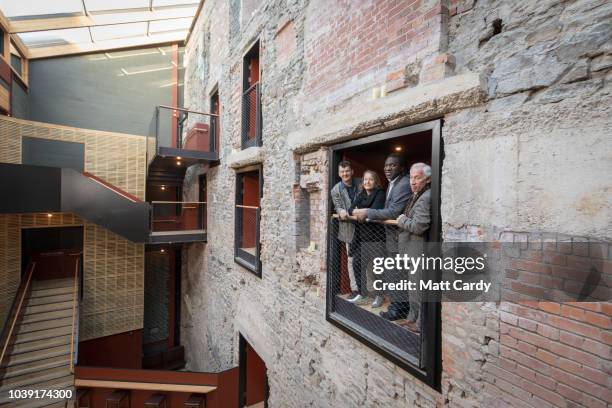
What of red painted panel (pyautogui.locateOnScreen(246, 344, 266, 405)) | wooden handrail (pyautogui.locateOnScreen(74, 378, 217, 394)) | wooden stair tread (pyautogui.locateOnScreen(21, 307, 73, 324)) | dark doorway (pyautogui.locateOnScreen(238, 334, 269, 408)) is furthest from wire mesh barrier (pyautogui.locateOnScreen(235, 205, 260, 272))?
wooden stair tread (pyautogui.locateOnScreen(21, 307, 73, 324))

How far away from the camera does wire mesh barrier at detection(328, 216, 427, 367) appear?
8.86ft

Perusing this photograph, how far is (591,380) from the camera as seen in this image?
5.05 feet

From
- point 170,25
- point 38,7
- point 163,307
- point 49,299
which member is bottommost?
point 163,307

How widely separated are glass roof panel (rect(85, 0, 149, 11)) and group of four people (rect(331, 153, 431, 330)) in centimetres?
821

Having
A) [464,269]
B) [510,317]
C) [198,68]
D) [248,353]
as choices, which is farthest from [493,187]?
[198,68]

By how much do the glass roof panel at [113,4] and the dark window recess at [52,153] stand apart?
394 centimetres

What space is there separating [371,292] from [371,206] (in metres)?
1.07

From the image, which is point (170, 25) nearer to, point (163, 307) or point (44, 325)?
point (44, 325)

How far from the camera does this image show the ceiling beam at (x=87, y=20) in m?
7.46

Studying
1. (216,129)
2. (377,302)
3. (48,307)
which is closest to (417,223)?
(377,302)

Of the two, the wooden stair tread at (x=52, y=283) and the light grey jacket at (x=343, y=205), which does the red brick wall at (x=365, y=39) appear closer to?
the light grey jacket at (x=343, y=205)

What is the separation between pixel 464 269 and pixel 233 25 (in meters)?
7.31

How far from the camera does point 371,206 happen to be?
3.26m

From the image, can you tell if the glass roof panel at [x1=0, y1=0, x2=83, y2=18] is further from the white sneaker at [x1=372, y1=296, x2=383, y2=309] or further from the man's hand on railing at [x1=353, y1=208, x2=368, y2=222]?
the white sneaker at [x1=372, y1=296, x2=383, y2=309]
